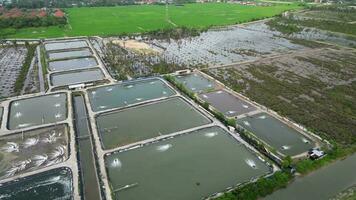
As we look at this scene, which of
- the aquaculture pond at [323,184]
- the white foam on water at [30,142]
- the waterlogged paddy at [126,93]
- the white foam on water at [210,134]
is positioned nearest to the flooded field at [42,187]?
the white foam on water at [30,142]

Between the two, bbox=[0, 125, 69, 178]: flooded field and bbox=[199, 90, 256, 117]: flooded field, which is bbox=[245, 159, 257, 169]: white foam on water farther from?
bbox=[0, 125, 69, 178]: flooded field

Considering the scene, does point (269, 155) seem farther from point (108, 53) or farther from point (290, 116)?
point (108, 53)

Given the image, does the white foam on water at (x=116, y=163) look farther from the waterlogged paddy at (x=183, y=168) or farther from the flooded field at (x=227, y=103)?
the flooded field at (x=227, y=103)

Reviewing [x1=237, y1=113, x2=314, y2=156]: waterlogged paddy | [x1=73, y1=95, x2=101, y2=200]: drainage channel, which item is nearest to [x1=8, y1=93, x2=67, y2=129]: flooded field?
[x1=73, y1=95, x2=101, y2=200]: drainage channel

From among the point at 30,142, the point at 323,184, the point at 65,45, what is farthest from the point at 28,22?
the point at 323,184

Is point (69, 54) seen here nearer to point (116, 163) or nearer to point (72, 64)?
point (72, 64)

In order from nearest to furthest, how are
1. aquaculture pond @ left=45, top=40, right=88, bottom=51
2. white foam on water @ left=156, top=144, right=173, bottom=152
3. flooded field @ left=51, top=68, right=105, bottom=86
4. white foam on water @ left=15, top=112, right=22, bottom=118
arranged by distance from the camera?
white foam on water @ left=156, top=144, right=173, bottom=152, white foam on water @ left=15, top=112, right=22, bottom=118, flooded field @ left=51, top=68, right=105, bottom=86, aquaculture pond @ left=45, top=40, right=88, bottom=51

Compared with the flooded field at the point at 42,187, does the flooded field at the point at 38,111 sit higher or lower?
higher
